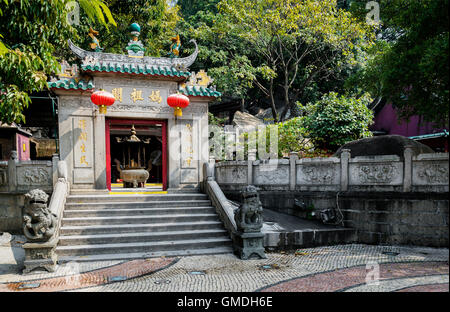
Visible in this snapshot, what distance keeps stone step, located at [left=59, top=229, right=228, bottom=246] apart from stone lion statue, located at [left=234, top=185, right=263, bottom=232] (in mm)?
1153

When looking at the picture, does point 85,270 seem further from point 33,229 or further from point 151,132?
point 151,132

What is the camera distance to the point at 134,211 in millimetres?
8148

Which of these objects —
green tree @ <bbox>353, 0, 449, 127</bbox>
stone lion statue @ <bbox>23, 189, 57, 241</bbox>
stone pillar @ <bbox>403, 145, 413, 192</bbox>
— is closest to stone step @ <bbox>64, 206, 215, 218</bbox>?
stone lion statue @ <bbox>23, 189, 57, 241</bbox>

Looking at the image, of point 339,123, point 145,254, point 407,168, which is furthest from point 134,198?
point 339,123

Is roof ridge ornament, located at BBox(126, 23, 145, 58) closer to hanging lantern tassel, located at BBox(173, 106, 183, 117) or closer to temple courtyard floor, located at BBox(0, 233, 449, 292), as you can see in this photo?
hanging lantern tassel, located at BBox(173, 106, 183, 117)

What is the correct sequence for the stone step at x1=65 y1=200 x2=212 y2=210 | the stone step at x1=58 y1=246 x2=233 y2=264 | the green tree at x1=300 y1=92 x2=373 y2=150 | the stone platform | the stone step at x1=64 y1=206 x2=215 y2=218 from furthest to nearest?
the green tree at x1=300 y1=92 x2=373 y2=150 → the stone step at x1=65 y1=200 x2=212 y2=210 → the stone step at x1=64 y1=206 x2=215 y2=218 → the stone platform → the stone step at x1=58 y1=246 x2=233 y2=264

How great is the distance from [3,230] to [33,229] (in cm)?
388

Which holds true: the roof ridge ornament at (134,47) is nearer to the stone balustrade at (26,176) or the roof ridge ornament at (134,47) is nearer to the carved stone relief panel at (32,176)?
the stone balustrade at (26,176)

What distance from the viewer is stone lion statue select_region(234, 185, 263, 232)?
6695 mm

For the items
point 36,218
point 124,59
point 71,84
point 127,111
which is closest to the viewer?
point 36,218

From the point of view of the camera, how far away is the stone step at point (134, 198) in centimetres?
845

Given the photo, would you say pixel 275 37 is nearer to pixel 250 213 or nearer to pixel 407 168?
pixel 407 168

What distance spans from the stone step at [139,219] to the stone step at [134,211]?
0.24 m

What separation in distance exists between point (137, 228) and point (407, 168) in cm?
693
